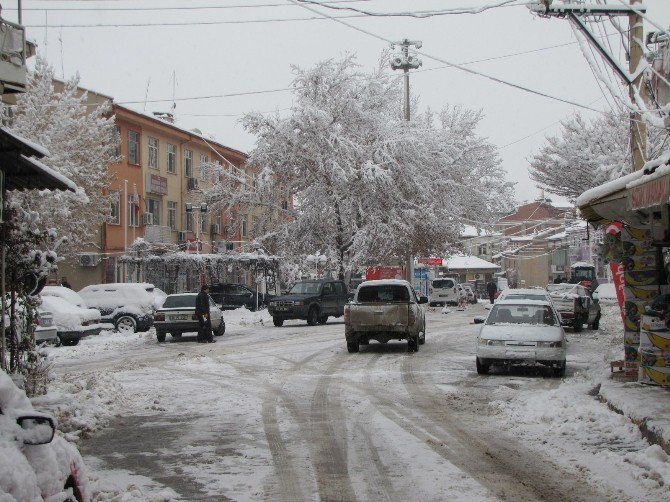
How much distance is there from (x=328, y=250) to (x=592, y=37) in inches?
1164

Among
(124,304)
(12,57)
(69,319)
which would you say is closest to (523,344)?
(12,57)

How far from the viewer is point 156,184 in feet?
148

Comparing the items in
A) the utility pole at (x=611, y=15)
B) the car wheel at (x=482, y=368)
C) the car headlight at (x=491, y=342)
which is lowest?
the car wheel at (x=482, y=368)

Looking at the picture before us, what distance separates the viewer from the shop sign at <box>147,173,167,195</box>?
4450 centimetres

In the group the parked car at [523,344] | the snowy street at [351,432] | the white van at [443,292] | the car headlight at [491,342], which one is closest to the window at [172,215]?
the white van at [443,292]

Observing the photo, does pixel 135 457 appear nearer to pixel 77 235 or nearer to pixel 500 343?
Answer: pixel 500 343

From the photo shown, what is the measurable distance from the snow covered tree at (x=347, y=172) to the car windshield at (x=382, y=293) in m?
18.6

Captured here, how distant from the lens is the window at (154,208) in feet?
148

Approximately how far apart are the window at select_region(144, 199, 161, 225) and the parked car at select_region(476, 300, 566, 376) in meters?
31.6

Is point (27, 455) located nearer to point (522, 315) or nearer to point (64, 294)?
point (522, 315)

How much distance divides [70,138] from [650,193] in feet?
97.8

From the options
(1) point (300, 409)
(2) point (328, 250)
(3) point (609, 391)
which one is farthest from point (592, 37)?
(2) point (328, 250)

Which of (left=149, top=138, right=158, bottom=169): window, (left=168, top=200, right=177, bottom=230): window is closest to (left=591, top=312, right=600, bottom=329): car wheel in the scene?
(left=149, top=138, right=158, bottom=169): window

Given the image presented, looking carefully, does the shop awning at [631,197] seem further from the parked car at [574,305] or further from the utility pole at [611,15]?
the parked car at [574,305]
